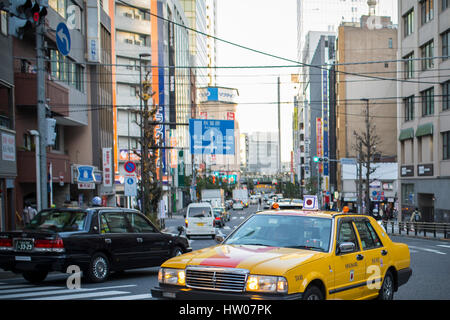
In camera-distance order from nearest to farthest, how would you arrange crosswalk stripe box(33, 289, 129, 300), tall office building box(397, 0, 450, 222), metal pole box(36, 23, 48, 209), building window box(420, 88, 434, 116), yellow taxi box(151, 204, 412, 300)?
1. yellow taxi box(151, 204, 412, 300)
2. crosswalk stripe box(33, 289, 129, 300)
3. metal pole box(36, 23, 48, 209)
4. tall office building box(397, 0, 450, 222)
5. building window box(420, 88, 434, 116)

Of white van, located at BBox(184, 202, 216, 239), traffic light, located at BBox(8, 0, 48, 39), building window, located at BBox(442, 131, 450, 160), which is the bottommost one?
white van, located at BBox(184, 202, 216, 239)

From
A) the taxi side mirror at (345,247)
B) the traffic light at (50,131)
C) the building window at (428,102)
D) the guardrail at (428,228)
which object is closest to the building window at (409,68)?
the building window at (428,102)

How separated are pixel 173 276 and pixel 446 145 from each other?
126 feet

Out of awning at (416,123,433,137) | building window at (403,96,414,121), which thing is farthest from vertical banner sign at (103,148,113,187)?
building window at (403,96,414,121)

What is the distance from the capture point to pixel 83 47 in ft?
126

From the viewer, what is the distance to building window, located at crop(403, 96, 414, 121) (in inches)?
1871

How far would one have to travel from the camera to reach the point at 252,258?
679 cm

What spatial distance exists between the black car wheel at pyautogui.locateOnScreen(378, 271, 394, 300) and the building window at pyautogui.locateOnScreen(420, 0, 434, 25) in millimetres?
38213

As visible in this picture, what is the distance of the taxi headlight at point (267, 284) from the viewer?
20.7 ft

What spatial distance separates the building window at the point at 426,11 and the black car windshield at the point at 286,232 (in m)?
39.5

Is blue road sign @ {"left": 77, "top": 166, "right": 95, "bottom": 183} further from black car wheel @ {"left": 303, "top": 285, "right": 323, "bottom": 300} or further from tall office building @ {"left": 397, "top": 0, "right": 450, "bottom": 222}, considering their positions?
black car wheel @ {"left": 303, "top": 285, "right": 323, "bottom": 300}

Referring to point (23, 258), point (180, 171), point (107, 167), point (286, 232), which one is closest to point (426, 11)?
point (107, 167)
